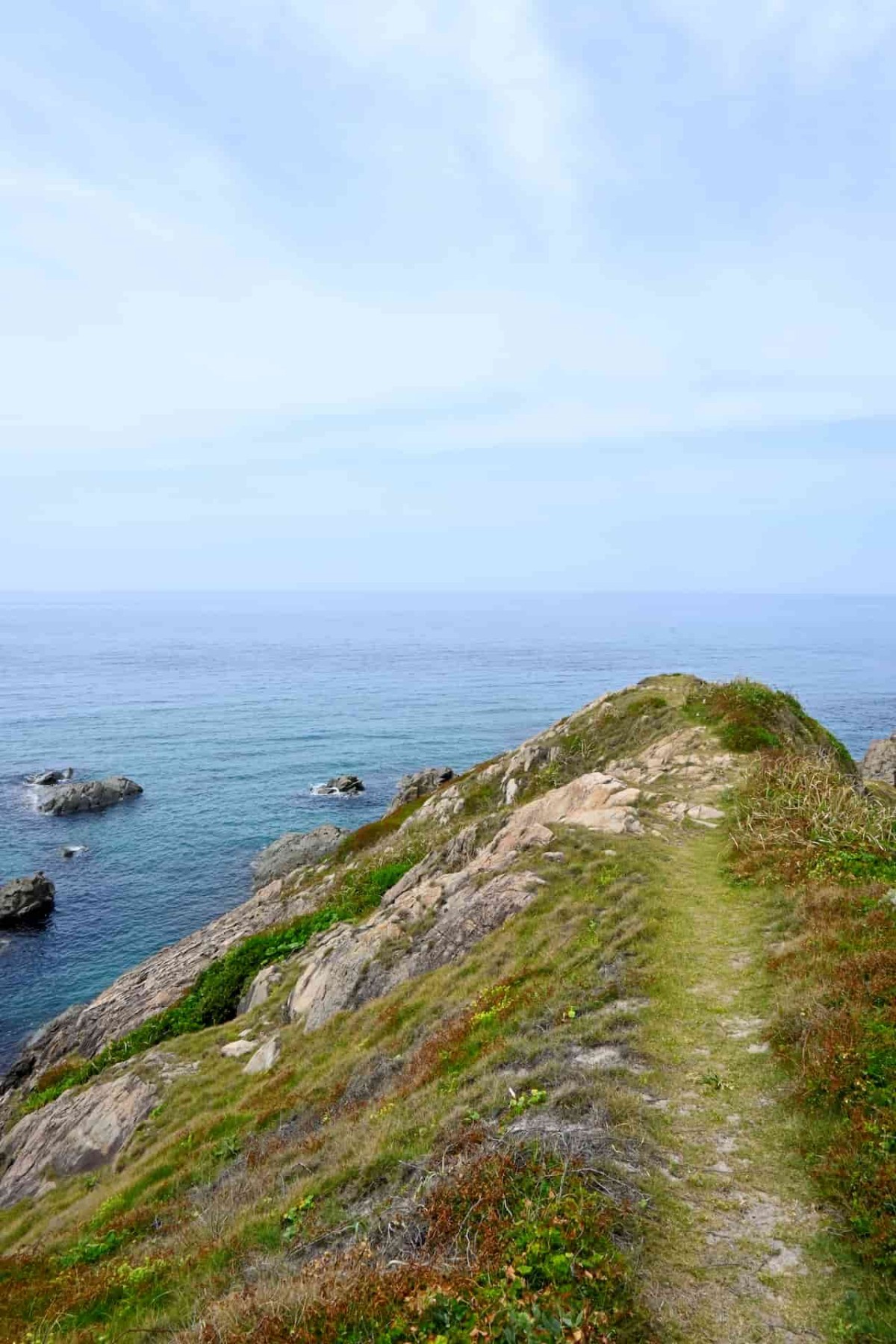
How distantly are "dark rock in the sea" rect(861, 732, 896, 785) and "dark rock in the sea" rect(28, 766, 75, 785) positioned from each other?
277ft

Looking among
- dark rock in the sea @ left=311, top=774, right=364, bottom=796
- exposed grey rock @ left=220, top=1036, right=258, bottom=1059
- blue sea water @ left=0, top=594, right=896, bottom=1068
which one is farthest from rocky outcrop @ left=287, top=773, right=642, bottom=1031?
dark rock in the sea @ left=311, top=774, right=364, bottom=796

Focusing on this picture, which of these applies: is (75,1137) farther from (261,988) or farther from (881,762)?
(881,762)

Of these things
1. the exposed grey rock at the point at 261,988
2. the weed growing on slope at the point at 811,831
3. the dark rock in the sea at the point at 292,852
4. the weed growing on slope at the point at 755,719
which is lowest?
the dark rock in the sea at the point at 292,852

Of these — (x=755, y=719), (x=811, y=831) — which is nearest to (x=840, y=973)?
(x=811, y=831)

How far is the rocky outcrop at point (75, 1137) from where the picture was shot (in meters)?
20.1

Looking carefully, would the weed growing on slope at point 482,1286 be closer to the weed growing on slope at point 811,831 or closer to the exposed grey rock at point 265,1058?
the weed growing on slope at point 811,831

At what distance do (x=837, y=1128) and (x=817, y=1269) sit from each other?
2.03 meters

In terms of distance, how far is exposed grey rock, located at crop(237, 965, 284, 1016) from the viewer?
26.0m

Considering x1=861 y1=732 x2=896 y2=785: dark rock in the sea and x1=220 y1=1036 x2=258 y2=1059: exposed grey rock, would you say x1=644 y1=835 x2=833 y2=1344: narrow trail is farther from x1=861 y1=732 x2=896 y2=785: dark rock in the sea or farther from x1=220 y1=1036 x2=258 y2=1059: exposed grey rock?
x1=861 y1=732 x2=896 y2=785: dark rock in the sea

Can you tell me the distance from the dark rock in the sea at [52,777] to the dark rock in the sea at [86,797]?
519 cm

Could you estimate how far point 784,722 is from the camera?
104 ft

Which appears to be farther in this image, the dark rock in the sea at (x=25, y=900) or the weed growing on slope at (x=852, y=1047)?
the dark rock in the sea at (x=25, y=900)

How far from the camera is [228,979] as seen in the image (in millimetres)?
29469

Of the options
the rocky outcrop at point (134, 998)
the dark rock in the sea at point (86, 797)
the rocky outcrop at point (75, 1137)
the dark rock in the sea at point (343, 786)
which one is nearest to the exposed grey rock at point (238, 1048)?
the rocky outcrop at point (75, 1137)
